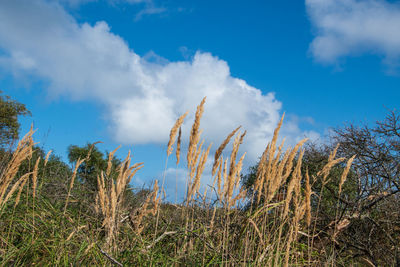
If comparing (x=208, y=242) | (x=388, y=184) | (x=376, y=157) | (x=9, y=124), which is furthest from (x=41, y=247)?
(x=9, y=124)

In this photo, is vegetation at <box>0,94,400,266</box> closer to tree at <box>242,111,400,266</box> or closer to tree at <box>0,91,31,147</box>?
tree at <box>242,111,400,266</box>

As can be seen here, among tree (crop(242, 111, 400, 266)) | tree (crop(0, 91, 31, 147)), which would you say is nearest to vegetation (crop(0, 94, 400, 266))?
tree (crop(242, 111, 400, 266))

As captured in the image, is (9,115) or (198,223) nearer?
(198,223)

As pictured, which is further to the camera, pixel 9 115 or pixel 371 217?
pixel 9 115

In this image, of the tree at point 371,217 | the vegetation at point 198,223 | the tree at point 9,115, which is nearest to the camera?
the vegetation at point 198,223

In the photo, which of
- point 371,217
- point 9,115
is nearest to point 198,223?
point 371,217

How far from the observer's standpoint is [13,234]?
3.37 metres

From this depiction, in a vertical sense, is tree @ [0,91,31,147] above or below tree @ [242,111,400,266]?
above

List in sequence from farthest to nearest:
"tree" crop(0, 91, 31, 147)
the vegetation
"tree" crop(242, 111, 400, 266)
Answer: "tree" crop(0, 91, 31, 147) < "tree" crop(242, 111, 400, 266) < the vegetation

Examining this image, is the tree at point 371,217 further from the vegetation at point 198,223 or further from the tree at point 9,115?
the tree at point 9,115

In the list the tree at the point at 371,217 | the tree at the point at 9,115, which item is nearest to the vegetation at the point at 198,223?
the tree at the point at 371,217

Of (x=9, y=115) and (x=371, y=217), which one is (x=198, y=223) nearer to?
(x=371, y=217)

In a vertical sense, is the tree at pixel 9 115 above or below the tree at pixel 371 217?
above

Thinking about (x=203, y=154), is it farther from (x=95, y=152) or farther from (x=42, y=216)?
(x=95, y=152)
